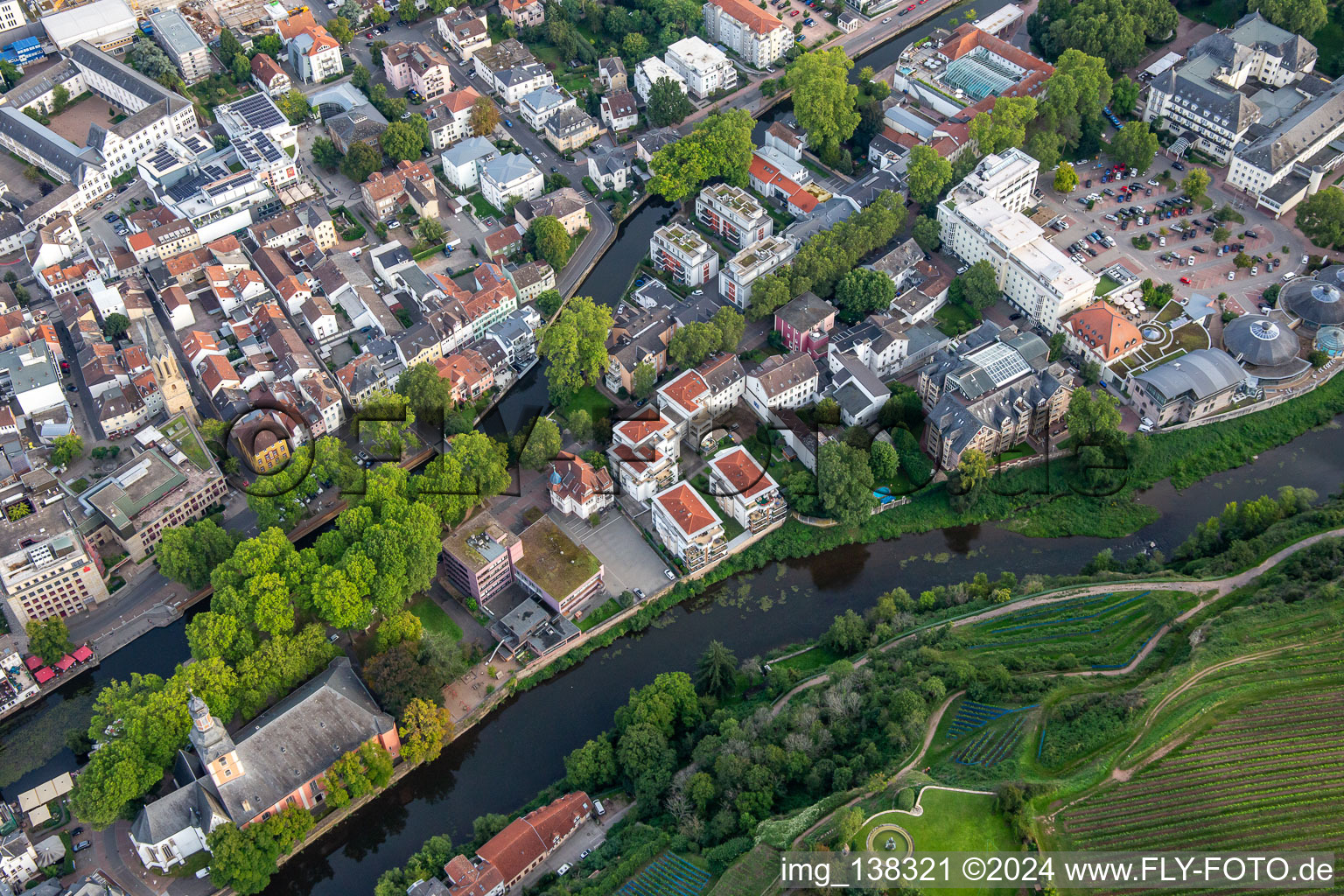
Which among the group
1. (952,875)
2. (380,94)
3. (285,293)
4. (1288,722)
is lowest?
(1288,722)

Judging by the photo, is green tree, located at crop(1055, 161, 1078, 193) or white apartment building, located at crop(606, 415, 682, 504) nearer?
white apartment building, located at crop(606, 415, 682, 504)

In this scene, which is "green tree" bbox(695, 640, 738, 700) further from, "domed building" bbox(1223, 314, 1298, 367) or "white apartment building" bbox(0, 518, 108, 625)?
"domed building" bbox(1223, 314, 1298, 367)

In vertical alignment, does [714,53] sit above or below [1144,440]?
above

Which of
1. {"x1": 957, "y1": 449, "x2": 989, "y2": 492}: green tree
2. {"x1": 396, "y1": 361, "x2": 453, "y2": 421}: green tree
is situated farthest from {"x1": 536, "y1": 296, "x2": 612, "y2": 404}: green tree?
{"x1": 957, "y1": 449, "x2": 989, "y2": 492}: green tree

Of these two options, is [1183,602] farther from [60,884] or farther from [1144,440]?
[60,884]

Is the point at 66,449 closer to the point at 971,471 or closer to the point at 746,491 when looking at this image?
the point at 746,491

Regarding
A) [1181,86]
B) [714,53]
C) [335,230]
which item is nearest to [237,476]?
[335,230]

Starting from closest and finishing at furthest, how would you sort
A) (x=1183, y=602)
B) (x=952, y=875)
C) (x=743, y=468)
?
1. (x=952, y=875)
2. (x=1183, y=602)
3. (x=743, y=468)
